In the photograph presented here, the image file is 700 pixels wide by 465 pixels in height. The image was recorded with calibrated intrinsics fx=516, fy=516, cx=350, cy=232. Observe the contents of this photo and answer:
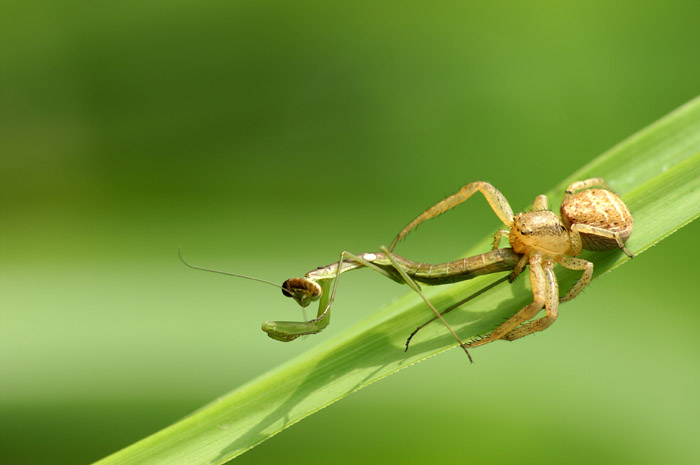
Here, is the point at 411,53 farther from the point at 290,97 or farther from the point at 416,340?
the point at 416,340

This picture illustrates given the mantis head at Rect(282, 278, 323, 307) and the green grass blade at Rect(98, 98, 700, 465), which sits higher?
the mantis head at Rect(282, 278, 323, 307)

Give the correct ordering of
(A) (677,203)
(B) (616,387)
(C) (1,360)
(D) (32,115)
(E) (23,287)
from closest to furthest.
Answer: (A) (677,203) < (B) (616,387) < (C) (1,360) < (E) (23,287) < (D) (32,115)

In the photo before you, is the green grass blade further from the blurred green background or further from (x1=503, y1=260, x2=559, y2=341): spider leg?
the blurred green background

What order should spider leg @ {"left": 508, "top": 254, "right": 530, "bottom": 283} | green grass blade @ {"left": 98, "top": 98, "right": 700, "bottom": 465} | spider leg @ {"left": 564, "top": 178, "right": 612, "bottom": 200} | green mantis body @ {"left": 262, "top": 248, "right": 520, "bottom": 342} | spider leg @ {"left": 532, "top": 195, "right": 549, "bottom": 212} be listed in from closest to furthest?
green grass blade @ {"left": 98, "top": 98, "right": 700, "bottom": 465} < green mantis body @ {"left": 262, "top": 248, "right": 520, "bottom": 342} < spider leg @ {"left": 508, "top": 254, "right": 530, "bottom": 283} < spider leg @ {"left": 564, "top": 178, "right": 612, "bottom": 200} < spider leg @ {"left": 532, "top": 195, "right": 549, "bottom": 212}

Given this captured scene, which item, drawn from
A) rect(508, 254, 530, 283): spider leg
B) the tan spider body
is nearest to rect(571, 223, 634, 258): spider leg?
the tan spider body

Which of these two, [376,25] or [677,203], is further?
[376,25]

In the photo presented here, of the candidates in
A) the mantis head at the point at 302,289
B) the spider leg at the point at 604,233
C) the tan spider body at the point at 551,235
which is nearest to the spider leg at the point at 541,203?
the tan spider body at the point at 551,235

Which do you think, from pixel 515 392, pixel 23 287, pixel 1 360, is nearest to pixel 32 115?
pixel 23 287
